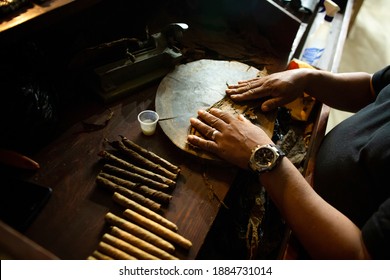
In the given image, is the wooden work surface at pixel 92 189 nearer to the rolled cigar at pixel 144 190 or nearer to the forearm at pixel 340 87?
the rolled cigar at pixel 144 190

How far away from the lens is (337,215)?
3.29ft

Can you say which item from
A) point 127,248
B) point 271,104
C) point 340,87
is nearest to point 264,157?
point 271,104

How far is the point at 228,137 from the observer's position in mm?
1222

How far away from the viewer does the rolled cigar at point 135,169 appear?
1.14 metres

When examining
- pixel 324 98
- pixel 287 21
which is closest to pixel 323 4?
pixel 287 21

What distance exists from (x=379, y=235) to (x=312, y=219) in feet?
0.68

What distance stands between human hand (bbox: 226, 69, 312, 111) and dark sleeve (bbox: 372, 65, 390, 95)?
34 centimetres

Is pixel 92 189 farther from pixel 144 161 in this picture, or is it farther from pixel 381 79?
pixel 381 79

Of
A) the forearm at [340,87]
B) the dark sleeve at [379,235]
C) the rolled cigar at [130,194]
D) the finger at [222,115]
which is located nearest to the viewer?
the dark sleeve at [379,235]

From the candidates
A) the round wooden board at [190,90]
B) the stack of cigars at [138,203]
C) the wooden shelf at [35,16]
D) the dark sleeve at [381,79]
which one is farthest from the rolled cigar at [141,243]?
the dark sleeve at [381,79]

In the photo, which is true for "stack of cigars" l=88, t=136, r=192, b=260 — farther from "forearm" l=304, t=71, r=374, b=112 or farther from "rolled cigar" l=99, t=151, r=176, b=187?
"forearm" l=304, t=71, r=374, b=112

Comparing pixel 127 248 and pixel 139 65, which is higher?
pixel 139 65

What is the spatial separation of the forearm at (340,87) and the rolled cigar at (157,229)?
1071 millimetres

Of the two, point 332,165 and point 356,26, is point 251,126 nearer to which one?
point 332,165
